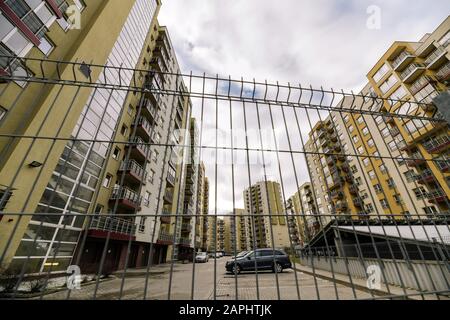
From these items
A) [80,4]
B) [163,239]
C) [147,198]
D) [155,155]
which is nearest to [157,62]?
[80,4]

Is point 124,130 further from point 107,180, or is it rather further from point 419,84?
point 419,84

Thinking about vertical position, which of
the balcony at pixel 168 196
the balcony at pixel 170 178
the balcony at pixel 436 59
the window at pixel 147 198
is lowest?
the window at pixel 147 198

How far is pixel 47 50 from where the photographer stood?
11125mm

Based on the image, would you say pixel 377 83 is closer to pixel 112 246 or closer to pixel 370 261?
pixel 370 261

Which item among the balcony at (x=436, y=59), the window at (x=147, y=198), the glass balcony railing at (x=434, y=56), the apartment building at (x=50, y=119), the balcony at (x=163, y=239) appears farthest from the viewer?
the glass balcony railing at (x=434, y=56)

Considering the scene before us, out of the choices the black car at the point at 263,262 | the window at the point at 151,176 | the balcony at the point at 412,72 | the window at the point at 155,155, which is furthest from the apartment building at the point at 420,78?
the window at the point at 151,176

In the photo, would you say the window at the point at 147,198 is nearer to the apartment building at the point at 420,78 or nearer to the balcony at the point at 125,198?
the balcony at the point at 125,198

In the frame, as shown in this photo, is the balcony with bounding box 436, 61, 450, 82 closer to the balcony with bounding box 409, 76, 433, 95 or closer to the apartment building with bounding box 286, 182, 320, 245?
the balcony with bounding box 409, 76, 433, 95

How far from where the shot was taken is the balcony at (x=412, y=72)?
81.9 ft

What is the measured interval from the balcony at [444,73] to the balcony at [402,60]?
3713 mm

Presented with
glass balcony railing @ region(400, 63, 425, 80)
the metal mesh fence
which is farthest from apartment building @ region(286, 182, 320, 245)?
glass balcony railing @ region(400, 63, 425, 80)

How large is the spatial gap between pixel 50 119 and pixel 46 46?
525 cm

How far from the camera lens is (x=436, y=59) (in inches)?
933

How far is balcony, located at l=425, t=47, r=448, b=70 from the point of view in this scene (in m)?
23.4
